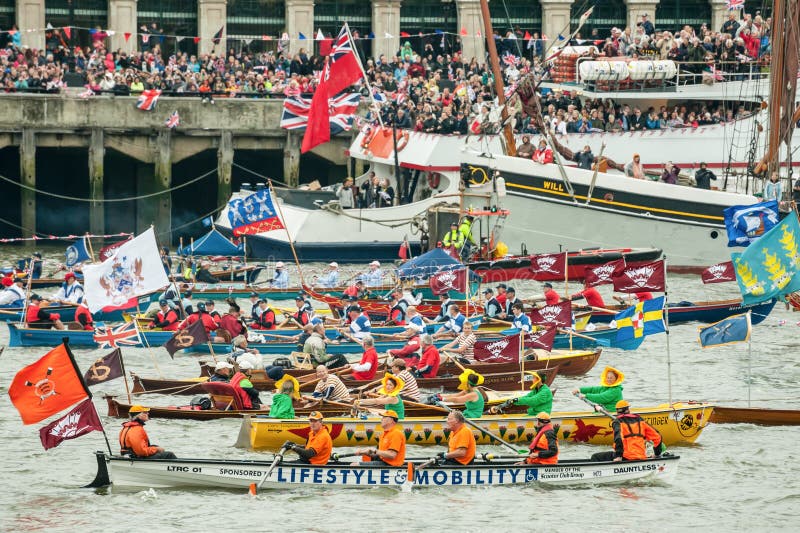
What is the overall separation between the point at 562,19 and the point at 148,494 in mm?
40895

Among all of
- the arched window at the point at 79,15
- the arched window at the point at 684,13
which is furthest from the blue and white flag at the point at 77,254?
the arched window at the point at 684,13

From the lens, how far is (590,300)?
118 feet

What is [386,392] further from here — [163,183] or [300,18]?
[300,18]

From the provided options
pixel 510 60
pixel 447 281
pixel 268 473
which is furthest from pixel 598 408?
pixel 510 60

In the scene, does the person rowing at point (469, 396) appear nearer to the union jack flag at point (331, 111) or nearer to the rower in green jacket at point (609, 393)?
the rower in green jacket at point (609, 393)

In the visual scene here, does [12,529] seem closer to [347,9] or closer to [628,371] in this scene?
[628,371]

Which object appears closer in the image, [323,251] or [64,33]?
[323,251]

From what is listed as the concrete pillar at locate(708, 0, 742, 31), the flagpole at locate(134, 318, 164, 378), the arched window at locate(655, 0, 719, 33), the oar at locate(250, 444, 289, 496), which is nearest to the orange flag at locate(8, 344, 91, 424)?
the oar at locate(250, 444, 289, 496)

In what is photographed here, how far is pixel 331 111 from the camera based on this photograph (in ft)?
155

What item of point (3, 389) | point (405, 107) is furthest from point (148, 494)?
point (405, 107)

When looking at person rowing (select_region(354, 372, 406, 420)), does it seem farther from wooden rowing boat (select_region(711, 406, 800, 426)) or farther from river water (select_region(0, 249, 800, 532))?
wooden rowing boat (select_region(711, 406, 800, 426))

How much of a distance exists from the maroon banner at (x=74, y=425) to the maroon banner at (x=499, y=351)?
896 centimetres

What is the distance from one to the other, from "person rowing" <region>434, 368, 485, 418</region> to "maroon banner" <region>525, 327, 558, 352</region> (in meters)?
2.00

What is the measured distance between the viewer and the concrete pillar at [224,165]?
5016 cm
